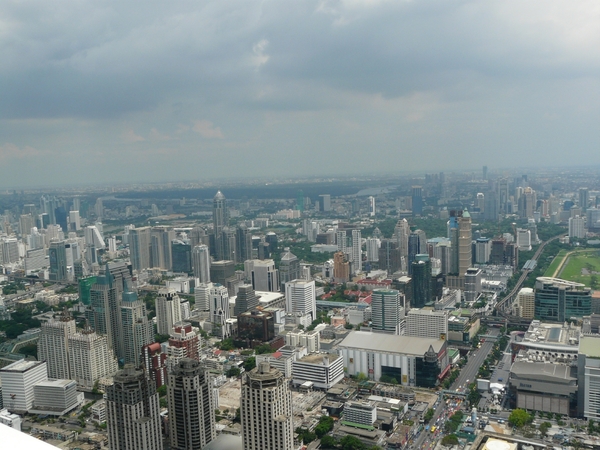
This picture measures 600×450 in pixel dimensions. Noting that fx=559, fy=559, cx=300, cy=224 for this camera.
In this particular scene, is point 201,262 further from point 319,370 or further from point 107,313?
point 319,370

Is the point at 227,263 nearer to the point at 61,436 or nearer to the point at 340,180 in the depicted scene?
the point at 340,180

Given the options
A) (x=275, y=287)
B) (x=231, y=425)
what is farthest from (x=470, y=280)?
(x=231, y=425)

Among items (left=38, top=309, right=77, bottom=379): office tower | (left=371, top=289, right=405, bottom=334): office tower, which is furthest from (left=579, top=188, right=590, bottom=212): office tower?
(left=38, top=309, right=77, bottom=379): office tower

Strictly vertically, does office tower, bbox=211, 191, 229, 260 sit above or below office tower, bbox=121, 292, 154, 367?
above

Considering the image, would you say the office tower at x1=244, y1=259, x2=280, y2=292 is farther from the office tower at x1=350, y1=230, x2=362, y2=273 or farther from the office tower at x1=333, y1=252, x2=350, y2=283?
the office tower at x1=350, y1=230, x2=362, y2=273

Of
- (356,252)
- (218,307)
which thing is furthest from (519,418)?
(356,252)
